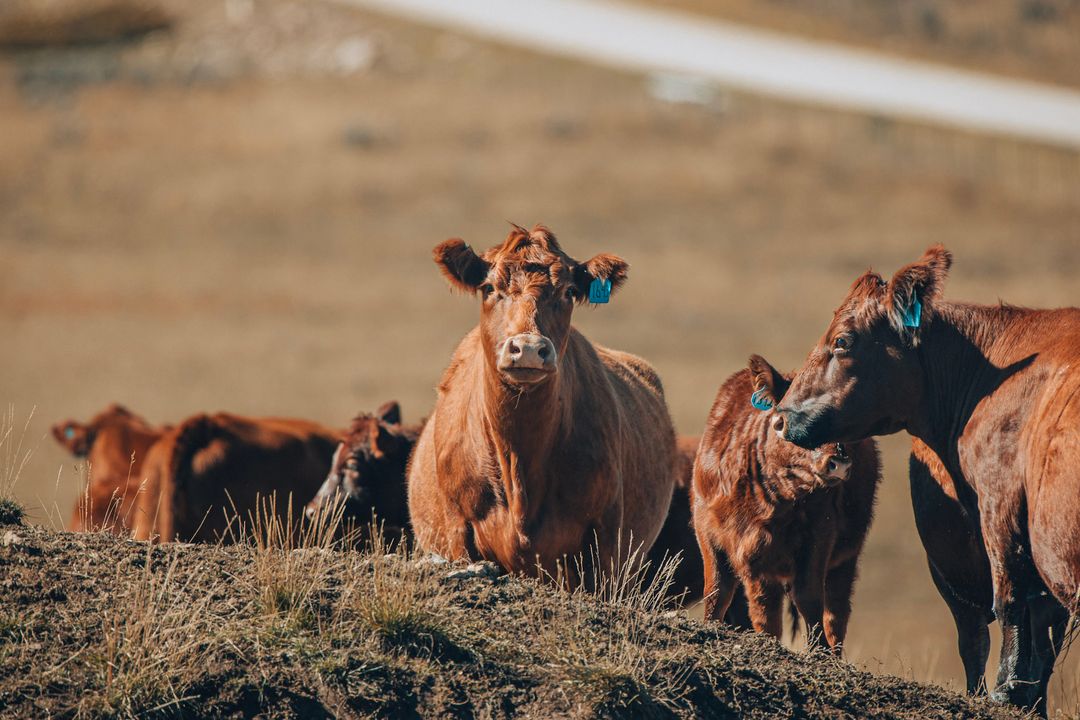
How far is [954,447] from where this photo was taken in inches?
345

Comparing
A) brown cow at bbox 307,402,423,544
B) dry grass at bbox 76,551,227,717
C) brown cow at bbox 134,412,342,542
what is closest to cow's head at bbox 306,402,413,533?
brown cow at bbox 307,402,423,544

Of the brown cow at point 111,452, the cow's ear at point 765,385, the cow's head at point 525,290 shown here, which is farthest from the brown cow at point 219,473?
the cow's ear at point 765,385

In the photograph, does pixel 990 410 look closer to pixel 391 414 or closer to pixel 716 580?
pixel 716 580

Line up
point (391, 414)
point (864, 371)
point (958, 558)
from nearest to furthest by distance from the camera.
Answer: point (864, 371) < point (958, 558) < point (391, 414)

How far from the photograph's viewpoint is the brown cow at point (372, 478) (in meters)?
12.4

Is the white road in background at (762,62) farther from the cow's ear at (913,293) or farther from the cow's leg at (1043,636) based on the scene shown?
the cow's leg at (1043,636)

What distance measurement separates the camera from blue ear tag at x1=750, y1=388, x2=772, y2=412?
31.7 feet

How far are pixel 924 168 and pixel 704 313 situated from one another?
1041cm

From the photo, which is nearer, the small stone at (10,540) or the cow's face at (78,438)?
the small stone at (10,540)

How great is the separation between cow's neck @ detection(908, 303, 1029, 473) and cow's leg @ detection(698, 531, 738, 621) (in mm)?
1649

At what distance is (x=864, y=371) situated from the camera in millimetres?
8812

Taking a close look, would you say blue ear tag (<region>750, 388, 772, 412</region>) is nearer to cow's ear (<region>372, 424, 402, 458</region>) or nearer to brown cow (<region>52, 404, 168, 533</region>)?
cow's ear (<region>372, 424, 402, 458</region>)

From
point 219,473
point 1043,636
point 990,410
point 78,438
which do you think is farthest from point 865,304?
point 78,438

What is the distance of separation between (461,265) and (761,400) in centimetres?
207
